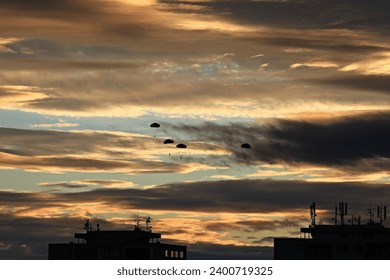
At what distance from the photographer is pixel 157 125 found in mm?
136375
